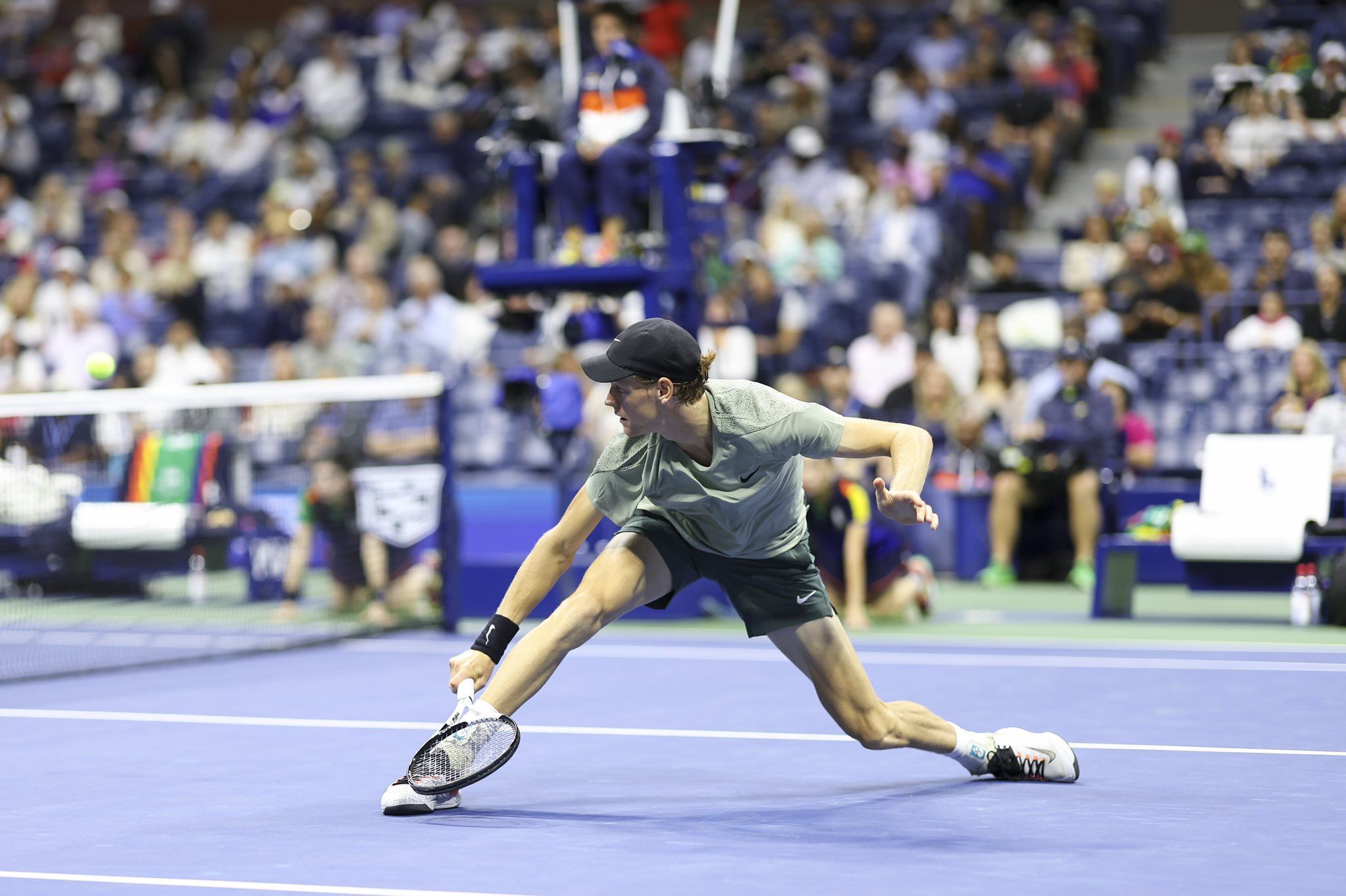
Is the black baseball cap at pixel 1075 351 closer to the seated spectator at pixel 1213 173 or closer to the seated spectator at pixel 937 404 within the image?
the seated spectator at pixel 937 404

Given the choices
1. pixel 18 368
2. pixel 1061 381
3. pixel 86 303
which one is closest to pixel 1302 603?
pixel 1061 381

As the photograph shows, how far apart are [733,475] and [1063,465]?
8873 millimetres

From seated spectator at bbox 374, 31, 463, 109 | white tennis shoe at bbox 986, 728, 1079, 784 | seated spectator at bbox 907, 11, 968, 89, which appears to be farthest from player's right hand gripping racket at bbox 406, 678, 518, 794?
seated spectator at bbox 374, 31, 463, 109

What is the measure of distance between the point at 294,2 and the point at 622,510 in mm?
22826

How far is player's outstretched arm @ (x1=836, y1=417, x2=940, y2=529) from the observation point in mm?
4984

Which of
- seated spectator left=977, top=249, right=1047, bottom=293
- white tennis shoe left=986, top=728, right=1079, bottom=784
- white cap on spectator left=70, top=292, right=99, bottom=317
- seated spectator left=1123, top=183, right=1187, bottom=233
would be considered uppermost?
seated spectator left=1123, top=183, right=1187, bottom=233

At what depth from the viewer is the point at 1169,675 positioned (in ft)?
29.4

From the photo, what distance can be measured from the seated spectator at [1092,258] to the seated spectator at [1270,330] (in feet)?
5.05

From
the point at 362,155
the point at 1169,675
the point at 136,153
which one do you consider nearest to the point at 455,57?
the point at 362,155

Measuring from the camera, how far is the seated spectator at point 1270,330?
14.8 meters

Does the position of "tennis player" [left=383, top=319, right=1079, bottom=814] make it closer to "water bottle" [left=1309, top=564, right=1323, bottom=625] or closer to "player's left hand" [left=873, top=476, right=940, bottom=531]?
"player's left hand" [left=873, top=476, right=940, bottom=531]

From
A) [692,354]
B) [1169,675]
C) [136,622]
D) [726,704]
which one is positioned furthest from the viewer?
[136,622]

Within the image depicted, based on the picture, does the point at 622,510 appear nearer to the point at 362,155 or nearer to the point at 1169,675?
the point at 1169,675

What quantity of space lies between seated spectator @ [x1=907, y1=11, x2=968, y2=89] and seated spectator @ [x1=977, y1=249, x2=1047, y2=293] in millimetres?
3474
